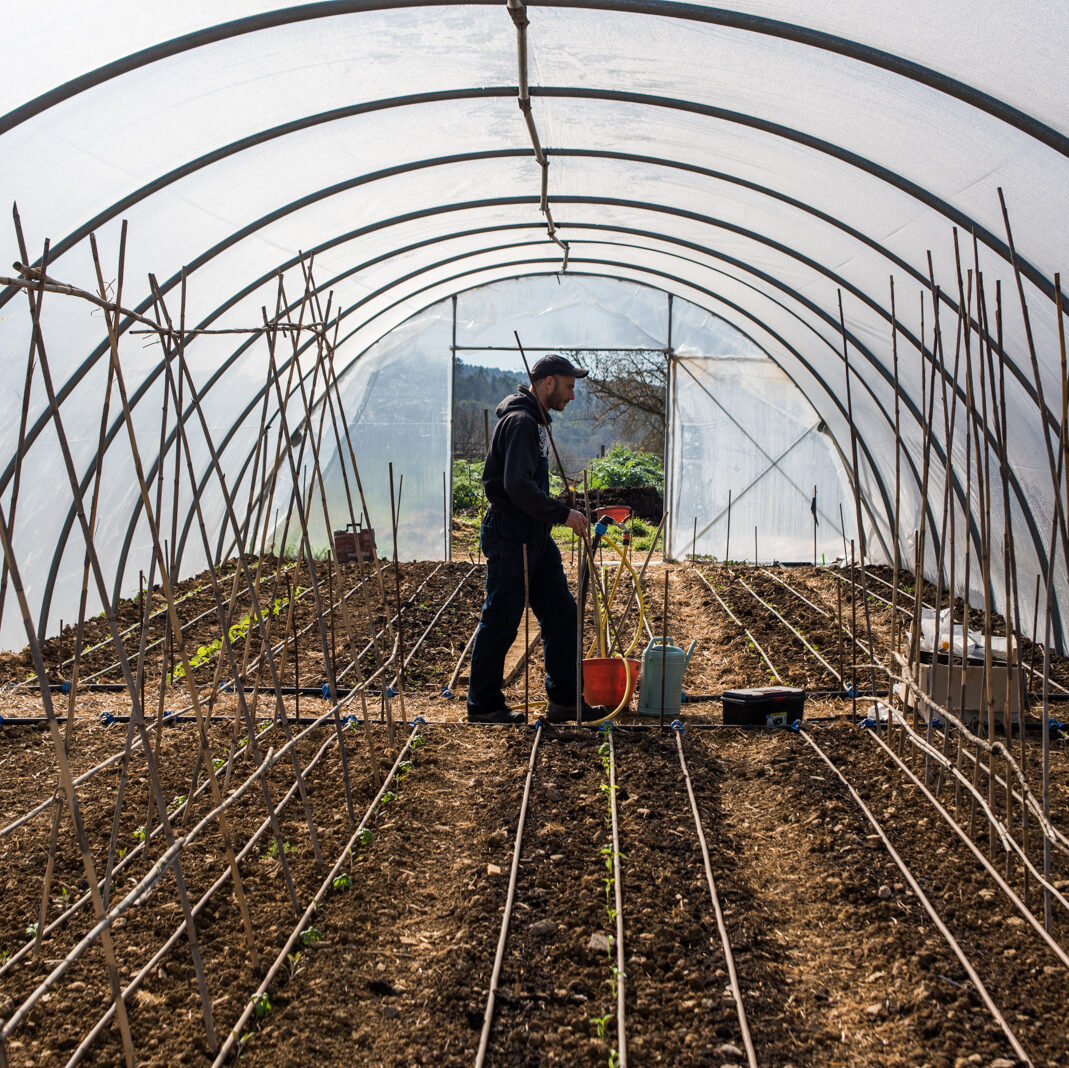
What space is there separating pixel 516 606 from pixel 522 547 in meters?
0.30

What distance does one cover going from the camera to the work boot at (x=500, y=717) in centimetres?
577

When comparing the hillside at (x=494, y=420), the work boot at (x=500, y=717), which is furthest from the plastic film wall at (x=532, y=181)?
the hillside at (x=494, y=420)

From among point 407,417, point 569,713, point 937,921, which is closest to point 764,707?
point 569,713

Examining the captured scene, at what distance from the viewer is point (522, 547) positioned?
5.48m

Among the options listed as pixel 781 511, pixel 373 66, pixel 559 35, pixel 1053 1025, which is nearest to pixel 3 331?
pixel 373 66

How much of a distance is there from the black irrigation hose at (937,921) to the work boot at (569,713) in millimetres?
1203

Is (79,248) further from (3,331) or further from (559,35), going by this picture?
(559,35)

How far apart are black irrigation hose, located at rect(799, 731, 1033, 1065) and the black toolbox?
487 millimetres

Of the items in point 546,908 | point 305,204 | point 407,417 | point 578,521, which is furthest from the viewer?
point 407,417

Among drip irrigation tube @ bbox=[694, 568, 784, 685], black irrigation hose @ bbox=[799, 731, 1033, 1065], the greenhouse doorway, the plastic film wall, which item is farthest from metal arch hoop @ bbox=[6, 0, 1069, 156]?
the greenhouse doorway

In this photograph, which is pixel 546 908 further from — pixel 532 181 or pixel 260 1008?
pixel 532 181

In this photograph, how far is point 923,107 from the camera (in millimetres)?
4824

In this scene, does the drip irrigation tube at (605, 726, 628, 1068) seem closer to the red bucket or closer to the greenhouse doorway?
the red bucket

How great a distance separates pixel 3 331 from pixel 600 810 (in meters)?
3.79
